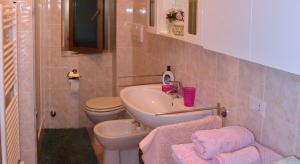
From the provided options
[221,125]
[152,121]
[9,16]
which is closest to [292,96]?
[221,125]

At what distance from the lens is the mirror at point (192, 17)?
214cm

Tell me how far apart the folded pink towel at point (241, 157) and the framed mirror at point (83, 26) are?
291 centimetres

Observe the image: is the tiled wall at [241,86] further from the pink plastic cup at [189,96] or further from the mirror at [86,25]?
the mirror at [86,25]

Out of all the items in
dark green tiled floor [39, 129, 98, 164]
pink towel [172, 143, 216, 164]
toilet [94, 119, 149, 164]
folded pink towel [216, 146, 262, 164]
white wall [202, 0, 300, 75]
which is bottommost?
dark green tiled floor [39, 129, 98, 164]

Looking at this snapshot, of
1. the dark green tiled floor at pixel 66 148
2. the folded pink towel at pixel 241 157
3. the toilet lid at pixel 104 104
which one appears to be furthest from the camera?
the toilet lid at pixel 104 104

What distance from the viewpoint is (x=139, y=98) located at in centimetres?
287

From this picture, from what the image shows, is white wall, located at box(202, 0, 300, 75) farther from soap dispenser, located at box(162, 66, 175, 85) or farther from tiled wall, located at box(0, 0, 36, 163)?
tiled wall, located at box(0, 0, 36, 163)

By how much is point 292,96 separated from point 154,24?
1436 mm

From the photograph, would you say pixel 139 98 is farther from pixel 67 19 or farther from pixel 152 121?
pixel 67 19

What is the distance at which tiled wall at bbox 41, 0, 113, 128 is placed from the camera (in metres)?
4.27

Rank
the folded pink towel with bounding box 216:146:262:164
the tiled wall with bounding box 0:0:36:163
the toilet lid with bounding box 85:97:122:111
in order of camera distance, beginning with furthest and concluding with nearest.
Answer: the toilet lid with bounding box 85:97:122:111
the tiled wall with bounding box 0:0:36:163
the folded pink towel with bounding box 216:146:262:164

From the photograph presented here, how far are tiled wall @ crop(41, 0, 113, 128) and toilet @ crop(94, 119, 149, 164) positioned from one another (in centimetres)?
135

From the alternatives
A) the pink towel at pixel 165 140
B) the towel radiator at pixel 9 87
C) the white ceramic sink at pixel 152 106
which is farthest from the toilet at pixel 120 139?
the pink towel at pixel 165 140

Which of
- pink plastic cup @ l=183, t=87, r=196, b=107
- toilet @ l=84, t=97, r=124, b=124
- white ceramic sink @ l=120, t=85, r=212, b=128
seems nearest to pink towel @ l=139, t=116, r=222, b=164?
white ceramic sink @ l=120, t=85, r=212, b=128
